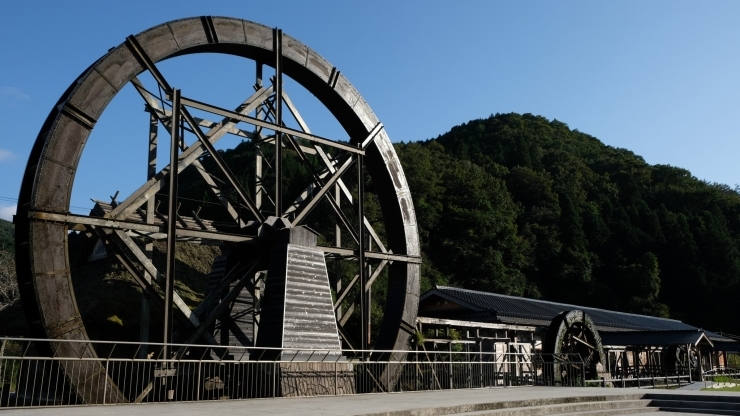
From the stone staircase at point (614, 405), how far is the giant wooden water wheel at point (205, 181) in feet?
15.1

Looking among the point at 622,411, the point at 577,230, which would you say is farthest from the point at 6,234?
the point at 622,411

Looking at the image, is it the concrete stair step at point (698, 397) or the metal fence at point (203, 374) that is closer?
the metal fence at point (203, 374)

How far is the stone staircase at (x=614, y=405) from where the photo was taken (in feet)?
31.7

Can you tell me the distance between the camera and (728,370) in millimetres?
30516

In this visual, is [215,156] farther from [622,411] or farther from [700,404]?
[700,404]

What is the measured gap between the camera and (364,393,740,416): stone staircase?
9.66 meters

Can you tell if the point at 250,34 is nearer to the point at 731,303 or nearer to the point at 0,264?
the point at 0,264

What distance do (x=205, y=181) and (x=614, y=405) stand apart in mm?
Result: 8682

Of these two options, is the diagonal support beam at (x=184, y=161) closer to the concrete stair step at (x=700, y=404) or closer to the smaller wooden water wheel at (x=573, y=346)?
the concrete stair step at (x=700, y=404)

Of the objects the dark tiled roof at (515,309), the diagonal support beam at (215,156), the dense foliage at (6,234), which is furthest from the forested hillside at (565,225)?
the diagonal support beam at (215,156)

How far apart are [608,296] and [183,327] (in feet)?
153

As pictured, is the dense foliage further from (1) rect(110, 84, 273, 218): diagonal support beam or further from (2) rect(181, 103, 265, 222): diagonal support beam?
(2) rect(181, 103, 265, 222): diagonal support beam

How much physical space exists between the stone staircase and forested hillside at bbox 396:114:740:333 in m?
Answer: 27.8

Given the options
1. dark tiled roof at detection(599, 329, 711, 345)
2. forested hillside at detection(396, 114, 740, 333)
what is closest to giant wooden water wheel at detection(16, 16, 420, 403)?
dark tiled roof at detection(599, 329, 711, 345)
